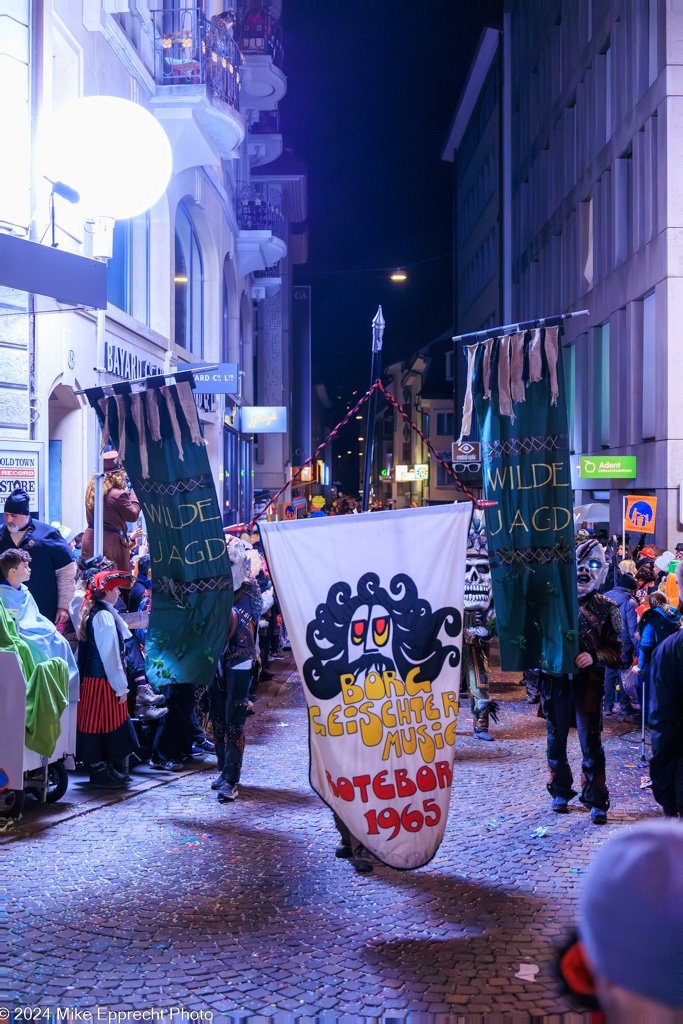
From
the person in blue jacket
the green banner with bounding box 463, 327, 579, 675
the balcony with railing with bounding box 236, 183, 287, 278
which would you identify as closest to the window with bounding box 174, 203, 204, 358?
the balcony with railing with bounding box 236, 183, 287, 278

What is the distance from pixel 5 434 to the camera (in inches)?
410

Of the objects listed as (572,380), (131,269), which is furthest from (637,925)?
(572,380)

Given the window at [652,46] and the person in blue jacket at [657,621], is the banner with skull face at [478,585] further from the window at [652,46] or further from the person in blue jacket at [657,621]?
the window at [652,46]

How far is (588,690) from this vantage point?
7.07 metres

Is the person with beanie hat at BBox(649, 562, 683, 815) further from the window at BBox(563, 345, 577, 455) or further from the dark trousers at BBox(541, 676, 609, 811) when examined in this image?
the window at BBox(563, 345, 577, 455)

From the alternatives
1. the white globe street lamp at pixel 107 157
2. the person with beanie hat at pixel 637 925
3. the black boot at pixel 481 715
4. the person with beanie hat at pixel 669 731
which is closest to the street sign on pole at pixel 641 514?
the black boot at pixel 481 715

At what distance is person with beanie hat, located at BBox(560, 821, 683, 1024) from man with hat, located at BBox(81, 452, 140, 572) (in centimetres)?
863

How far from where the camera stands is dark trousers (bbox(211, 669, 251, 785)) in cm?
774

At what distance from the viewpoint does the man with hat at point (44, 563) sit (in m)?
8.31

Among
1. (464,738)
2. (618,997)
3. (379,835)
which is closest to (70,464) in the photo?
(464,738)

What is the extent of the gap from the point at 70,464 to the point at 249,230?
17390 millimetres

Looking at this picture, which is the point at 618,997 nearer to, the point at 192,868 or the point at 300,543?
the point at 300,543

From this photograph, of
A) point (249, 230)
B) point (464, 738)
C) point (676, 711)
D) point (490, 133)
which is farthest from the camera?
point (490, 133)

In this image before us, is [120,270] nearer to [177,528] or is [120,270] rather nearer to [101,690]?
[101,690]
